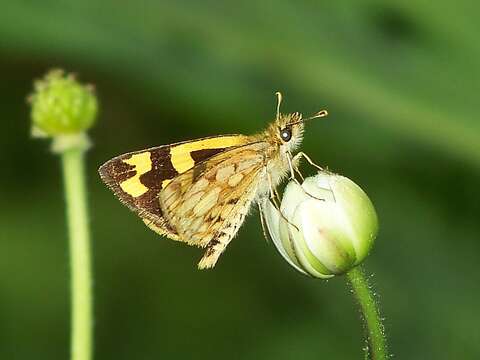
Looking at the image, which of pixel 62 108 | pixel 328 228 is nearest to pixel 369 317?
pixel 328 228

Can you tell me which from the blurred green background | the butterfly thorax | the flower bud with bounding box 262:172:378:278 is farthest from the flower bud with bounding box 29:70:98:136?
the blurred green background

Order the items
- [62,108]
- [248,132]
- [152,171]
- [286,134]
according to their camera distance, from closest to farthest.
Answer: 1. [152,171]
2. [286,134]
3. [62,108]
4. [248,132]

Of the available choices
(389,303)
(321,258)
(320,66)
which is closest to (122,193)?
(321,258)

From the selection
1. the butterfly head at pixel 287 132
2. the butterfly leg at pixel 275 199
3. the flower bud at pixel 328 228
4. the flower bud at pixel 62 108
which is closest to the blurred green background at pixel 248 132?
the butterfly head at pixel 287 132

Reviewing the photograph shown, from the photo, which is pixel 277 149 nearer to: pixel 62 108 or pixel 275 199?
pixel 275 199

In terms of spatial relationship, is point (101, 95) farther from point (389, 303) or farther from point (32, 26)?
point (389, 303)

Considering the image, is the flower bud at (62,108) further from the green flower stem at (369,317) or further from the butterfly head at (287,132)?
the green flower stem at (369,317)
